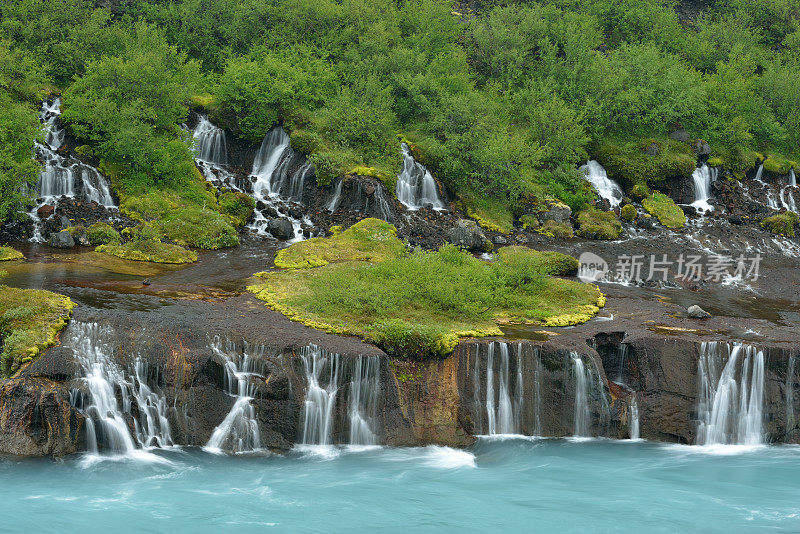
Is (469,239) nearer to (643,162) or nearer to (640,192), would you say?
(640,192)

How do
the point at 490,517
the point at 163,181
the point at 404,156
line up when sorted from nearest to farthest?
1. the point at 490,517
2. the point at 163,181
3. the point at 404,156

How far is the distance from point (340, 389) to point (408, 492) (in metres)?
3.10

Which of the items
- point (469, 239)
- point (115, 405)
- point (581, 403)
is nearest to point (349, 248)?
point (469, 239)

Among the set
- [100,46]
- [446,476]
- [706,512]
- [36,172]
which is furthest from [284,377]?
[100,46]

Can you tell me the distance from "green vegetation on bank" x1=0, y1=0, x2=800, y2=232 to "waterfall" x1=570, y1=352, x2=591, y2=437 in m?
16.2

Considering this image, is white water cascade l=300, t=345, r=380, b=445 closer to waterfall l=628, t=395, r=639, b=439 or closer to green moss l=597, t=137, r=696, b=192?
waterfall l=628, t=395, r=639, b=439

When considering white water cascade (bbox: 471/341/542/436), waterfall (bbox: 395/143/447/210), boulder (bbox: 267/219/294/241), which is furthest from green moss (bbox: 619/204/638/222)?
white water cascade (bbox: 471/341/542/436)

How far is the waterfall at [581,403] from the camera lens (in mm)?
17156

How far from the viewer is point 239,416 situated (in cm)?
1553

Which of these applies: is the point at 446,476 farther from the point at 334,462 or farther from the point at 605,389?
the point at 605,389

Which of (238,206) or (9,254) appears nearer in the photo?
(9,254)

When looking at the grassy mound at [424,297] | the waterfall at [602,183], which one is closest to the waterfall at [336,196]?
the grassy mound at [424,297]

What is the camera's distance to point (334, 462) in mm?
15258

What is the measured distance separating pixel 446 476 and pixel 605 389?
510 centimetres
